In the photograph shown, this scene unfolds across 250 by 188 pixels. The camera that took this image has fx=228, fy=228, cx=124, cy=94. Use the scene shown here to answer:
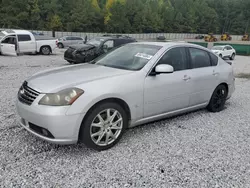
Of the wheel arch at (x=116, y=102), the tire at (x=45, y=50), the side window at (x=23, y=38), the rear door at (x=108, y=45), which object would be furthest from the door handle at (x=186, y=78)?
the tire at (x=45, y=50)

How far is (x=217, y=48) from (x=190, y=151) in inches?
797

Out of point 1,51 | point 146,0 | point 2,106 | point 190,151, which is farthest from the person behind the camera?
point 146,0

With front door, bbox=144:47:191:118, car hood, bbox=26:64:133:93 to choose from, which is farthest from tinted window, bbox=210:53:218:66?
car hood, bbox=26:64:133:93

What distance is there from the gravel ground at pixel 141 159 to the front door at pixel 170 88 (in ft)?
1.43

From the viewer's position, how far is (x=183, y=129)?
3.94m

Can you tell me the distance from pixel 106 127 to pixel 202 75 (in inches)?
87.1

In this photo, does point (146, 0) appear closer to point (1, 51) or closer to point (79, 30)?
point (79, 30)

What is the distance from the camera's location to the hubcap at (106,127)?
9.72ft

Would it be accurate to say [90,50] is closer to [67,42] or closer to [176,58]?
[176,58]

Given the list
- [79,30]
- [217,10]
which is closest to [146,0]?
[217,10]

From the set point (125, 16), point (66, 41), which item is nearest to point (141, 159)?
point (66, 41)

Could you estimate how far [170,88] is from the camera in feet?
12.0

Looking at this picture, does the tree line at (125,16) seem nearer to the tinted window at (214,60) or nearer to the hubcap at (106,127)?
the tinted window at (214,60)

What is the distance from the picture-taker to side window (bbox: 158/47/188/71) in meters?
3.77
